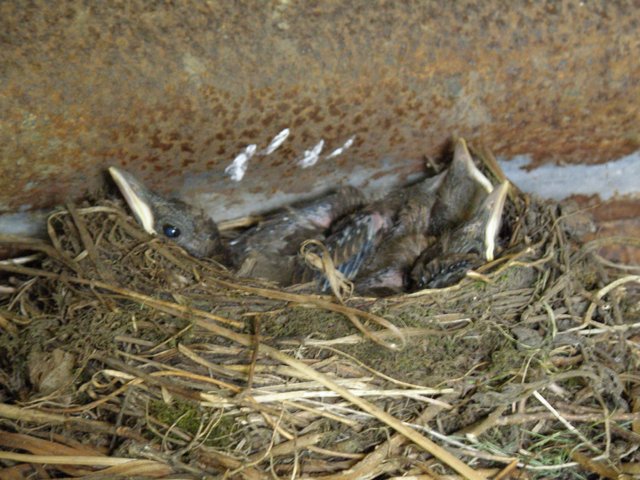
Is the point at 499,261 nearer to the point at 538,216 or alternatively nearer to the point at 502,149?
the point at 538,216

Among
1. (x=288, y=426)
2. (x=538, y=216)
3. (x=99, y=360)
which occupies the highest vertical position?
(x=99, y=360)

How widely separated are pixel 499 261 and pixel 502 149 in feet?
1.15

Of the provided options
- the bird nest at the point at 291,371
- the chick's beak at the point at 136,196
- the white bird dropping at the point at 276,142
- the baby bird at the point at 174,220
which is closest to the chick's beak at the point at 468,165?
the bird nest at the point at 291,371

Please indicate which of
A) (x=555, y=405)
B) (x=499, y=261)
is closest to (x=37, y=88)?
(x=499, y=261)

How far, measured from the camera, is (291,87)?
161 centimetres

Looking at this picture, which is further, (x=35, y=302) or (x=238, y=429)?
(x=35, y=302)

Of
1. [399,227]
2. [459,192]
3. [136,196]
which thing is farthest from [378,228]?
[136,196]

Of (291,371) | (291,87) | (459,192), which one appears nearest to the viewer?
(291,371)

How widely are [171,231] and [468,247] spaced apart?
64 centimetres

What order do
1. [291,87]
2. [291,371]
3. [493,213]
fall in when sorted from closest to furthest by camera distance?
[291,371]
[291,87]
[493,213]

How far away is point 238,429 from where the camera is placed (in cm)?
133

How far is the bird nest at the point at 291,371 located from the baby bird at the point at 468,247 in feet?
0.27

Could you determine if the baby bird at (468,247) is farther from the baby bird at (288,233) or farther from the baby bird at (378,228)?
the baby bird at (288,233)

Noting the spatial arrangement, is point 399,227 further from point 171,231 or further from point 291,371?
point 291,371
